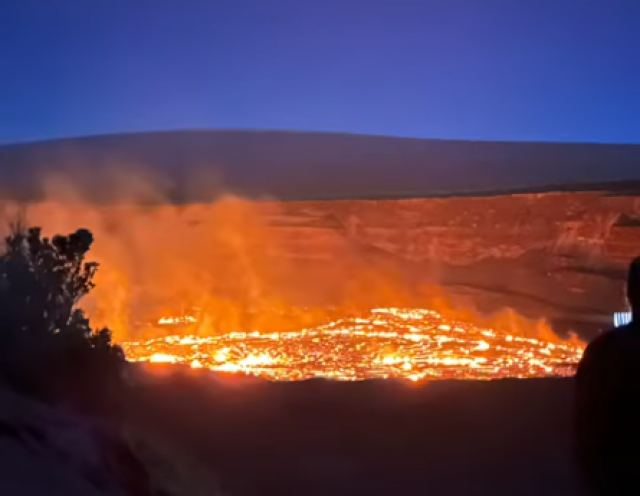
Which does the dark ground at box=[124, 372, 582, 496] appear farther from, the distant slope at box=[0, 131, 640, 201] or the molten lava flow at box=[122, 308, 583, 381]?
the distant slope at box=[0, 131, 640, 201]

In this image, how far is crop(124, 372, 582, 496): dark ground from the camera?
9359 mm

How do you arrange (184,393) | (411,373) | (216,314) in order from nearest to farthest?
(184,393) < (411,373) < (216,314)

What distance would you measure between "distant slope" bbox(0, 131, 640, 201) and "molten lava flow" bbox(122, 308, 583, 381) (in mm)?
7723

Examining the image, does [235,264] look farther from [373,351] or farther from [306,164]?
[306,164]

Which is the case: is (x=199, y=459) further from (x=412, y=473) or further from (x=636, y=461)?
(x=636, y=461)

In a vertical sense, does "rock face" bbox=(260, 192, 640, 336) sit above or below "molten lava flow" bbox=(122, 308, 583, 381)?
above

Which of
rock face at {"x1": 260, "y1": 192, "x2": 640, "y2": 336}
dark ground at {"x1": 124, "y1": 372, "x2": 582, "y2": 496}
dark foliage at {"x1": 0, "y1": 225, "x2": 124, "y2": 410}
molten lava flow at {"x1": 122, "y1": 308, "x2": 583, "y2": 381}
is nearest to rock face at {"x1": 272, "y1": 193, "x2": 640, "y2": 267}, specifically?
rock face at {"x1": 260, "y1": 192, "x2": 640, "y2": 336}

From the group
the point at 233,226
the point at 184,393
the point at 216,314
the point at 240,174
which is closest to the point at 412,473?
the point at 184,393

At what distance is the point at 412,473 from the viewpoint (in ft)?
31.8

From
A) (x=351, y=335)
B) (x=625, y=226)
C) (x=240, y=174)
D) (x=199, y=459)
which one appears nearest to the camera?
(x=199, y=459)

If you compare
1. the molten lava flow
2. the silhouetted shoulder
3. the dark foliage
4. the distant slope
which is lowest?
the silhouetted shoulder

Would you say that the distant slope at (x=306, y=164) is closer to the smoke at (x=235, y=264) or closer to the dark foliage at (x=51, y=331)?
the smoke at (x=235, y=264)

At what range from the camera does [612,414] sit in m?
3.97

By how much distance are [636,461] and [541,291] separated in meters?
18.5
